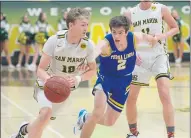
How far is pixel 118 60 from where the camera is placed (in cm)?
735

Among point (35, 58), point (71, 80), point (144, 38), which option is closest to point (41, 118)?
point (71, 80)

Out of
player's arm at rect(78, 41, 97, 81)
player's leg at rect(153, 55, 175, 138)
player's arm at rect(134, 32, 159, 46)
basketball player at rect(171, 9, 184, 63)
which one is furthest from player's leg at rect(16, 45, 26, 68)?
player's arm at rect(78, 41, 97, 81)

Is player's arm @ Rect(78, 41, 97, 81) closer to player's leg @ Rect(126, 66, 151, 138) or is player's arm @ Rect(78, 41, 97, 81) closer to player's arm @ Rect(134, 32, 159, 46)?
player's arm @ Rect(134, 32, 159, 46)

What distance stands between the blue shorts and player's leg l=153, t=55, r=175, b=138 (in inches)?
26.5

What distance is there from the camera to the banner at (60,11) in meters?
22.2

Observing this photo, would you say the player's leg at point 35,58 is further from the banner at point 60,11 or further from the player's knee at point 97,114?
the player's knee at point 97,114

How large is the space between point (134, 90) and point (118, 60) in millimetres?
1137

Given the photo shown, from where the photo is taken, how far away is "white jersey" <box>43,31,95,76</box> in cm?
686

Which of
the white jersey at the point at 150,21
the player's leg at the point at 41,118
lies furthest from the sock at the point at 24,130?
the white jersey at the point at 150,21

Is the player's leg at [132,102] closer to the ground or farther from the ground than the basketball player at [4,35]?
farther from the ground

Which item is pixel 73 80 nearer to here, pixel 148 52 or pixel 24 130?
pixel 24 130

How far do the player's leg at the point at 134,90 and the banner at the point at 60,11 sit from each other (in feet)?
46.5

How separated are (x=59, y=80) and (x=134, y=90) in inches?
85.1

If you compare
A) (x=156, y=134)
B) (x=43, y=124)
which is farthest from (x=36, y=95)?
(x=156, y=134)
